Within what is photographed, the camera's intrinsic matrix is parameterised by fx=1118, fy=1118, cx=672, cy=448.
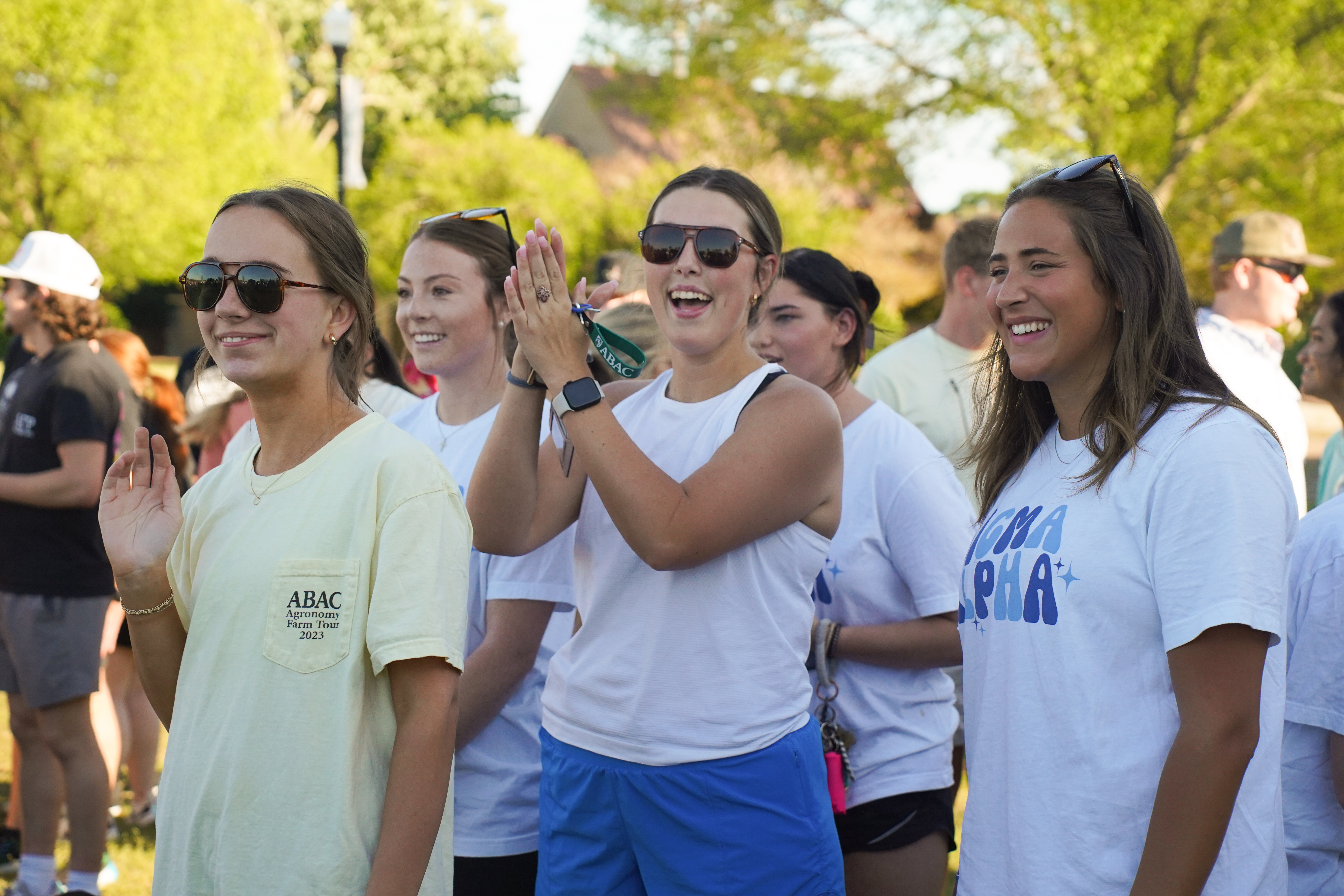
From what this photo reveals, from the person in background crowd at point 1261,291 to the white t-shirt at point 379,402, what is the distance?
3.29 m

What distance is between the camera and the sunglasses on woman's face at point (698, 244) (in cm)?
236

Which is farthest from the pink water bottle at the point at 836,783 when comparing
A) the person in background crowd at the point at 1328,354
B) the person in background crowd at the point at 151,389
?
the person in background crowd at the point at 151,389

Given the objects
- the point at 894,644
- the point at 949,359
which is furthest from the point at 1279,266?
the point at 894,644

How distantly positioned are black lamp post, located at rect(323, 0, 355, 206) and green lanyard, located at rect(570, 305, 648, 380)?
1028cm

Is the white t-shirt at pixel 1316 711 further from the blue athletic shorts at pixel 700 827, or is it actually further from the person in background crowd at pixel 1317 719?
the blue athletic shorts at pixel 700 827

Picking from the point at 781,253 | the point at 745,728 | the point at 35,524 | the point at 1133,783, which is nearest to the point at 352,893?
the point at 745,728

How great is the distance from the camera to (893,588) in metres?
2.96

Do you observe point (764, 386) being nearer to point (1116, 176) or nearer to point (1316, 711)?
point (1116, 176)

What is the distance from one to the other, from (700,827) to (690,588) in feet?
1.50

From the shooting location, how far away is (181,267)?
89.3 ft

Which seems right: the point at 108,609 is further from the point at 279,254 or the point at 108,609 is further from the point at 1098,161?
the point at 1098,161

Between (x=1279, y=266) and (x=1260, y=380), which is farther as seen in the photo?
(x=1279, y=266)

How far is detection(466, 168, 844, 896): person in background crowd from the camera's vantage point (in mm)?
2152

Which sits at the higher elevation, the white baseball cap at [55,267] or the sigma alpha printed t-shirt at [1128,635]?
the white baseball cap at [55,267]
